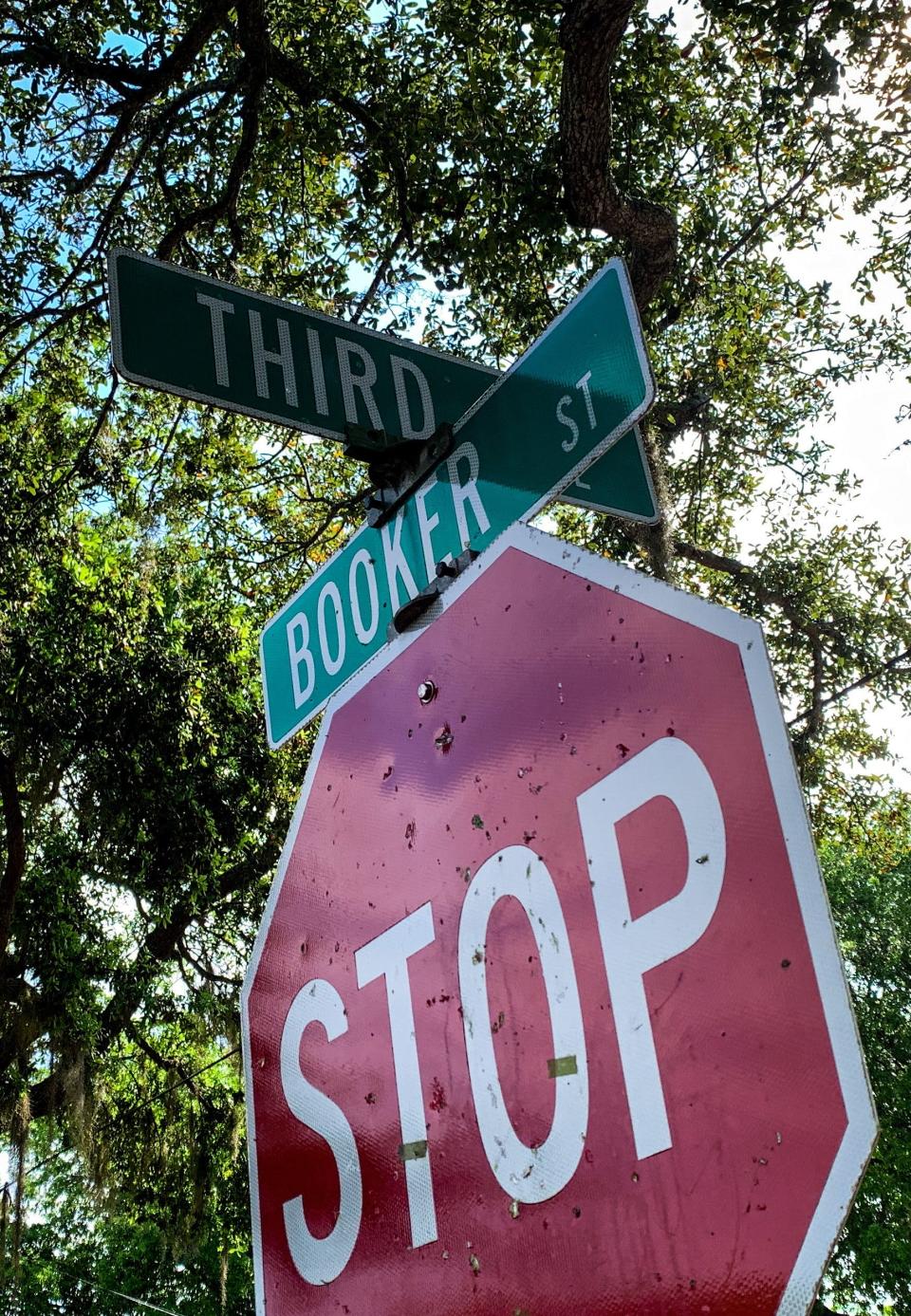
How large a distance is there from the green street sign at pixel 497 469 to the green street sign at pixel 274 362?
0.22 m

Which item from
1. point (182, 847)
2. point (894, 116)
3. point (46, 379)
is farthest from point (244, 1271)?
point (894, 116)

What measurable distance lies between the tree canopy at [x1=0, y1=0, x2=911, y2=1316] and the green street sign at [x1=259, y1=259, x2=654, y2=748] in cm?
304

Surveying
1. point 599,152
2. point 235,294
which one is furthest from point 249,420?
point 235,294

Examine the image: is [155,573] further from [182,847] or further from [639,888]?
[639,888]

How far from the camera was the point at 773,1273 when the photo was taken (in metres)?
0.63

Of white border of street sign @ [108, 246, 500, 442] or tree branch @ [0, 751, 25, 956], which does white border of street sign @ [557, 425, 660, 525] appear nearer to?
white border of street sign @ [108, 246, 500, 442]

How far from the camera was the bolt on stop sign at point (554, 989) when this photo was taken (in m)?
0.68

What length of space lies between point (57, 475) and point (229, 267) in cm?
173

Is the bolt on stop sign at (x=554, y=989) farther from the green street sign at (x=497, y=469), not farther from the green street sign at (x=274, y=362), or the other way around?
the green street sign at (x=274, y=362)

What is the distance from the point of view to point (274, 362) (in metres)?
1.72

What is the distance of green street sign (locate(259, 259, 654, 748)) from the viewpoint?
1343mm

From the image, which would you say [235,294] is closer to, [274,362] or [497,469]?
[274,362]

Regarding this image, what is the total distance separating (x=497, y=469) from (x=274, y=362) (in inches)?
20.1

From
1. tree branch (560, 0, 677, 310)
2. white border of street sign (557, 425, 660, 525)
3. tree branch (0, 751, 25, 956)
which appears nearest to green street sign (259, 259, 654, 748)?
white border of street sign (557, 425, 660, 525)
